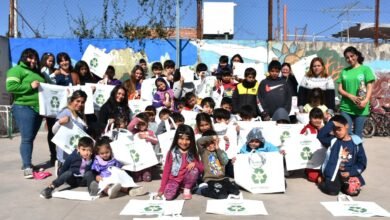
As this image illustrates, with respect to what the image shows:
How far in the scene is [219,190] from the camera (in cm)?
526

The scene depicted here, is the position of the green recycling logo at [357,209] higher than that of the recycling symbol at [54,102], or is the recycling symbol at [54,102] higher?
the recycling symbol at [54,102]

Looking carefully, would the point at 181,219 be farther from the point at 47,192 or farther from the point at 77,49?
the point at 77,49

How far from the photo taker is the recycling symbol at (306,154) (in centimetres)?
616

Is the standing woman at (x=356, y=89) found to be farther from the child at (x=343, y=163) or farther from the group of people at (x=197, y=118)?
the child at (x=343, y=163)

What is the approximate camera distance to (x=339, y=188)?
5.43 m

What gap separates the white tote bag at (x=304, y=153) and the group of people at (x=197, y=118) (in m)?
0.17

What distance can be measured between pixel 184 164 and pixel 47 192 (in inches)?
67.9

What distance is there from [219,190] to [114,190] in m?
1.28

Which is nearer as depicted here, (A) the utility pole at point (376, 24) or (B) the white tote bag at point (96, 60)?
(B) the white tote bag at point (96, 60)

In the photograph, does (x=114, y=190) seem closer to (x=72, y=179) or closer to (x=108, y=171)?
(x=108, y=171)

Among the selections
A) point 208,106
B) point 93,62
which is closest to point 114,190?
point 208,106

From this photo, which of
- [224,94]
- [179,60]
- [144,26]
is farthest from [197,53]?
[224,94]

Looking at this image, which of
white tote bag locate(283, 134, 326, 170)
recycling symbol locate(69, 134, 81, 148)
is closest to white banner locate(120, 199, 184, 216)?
recycling symbol locate(69, 134, 81, 148)

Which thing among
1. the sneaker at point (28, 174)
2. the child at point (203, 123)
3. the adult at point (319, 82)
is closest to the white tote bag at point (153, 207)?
the child at point (203, 123)
